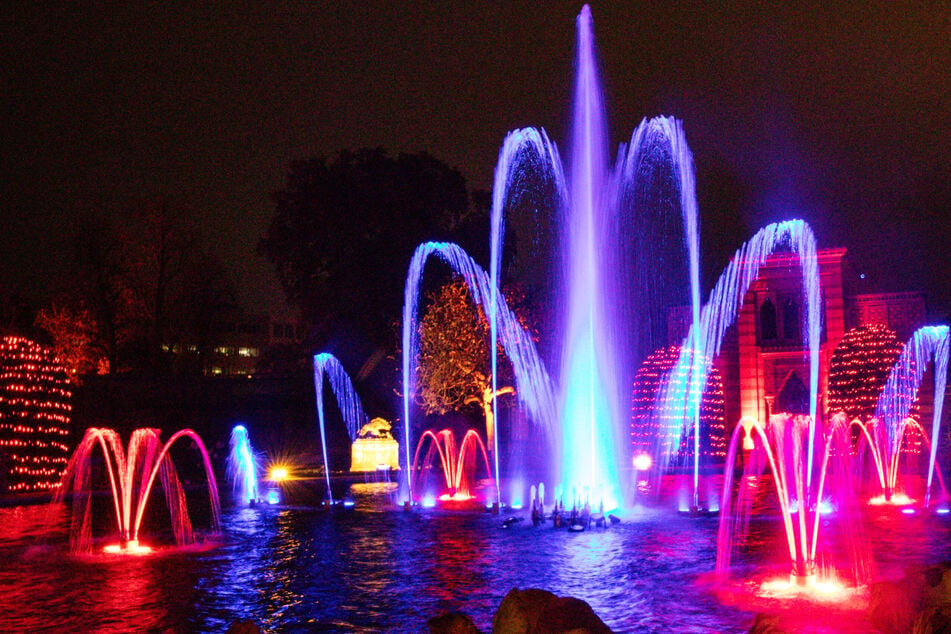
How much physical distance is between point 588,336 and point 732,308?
2734 cm

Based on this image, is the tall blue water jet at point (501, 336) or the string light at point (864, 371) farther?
the tall blue water jet at point (501, 336)

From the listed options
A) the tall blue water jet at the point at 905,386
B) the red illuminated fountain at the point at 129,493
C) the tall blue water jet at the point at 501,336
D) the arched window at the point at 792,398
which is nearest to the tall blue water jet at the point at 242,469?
the red illuminated fountain at the point at 129,493

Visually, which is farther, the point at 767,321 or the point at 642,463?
the point at 767,321

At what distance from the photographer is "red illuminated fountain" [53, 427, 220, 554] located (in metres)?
17.0

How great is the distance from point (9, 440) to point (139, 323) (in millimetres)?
25234

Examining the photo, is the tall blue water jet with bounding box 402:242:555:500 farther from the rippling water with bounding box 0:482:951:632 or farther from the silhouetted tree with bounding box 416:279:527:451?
the rippling water with bounding box 0:482:951:632

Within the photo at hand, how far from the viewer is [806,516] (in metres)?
18.7

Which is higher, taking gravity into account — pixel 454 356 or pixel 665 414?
pixel 454 356

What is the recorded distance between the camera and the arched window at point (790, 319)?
44.2m

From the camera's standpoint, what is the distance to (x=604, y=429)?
2106 centimetres

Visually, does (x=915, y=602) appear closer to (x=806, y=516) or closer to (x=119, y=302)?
(x=806, y=516)

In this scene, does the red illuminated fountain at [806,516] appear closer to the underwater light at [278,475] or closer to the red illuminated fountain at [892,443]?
the red illuminated fountain at [892,443]

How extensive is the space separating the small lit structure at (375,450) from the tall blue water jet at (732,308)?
10384 mm

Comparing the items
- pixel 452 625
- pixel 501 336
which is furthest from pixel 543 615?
pixel 501 336
